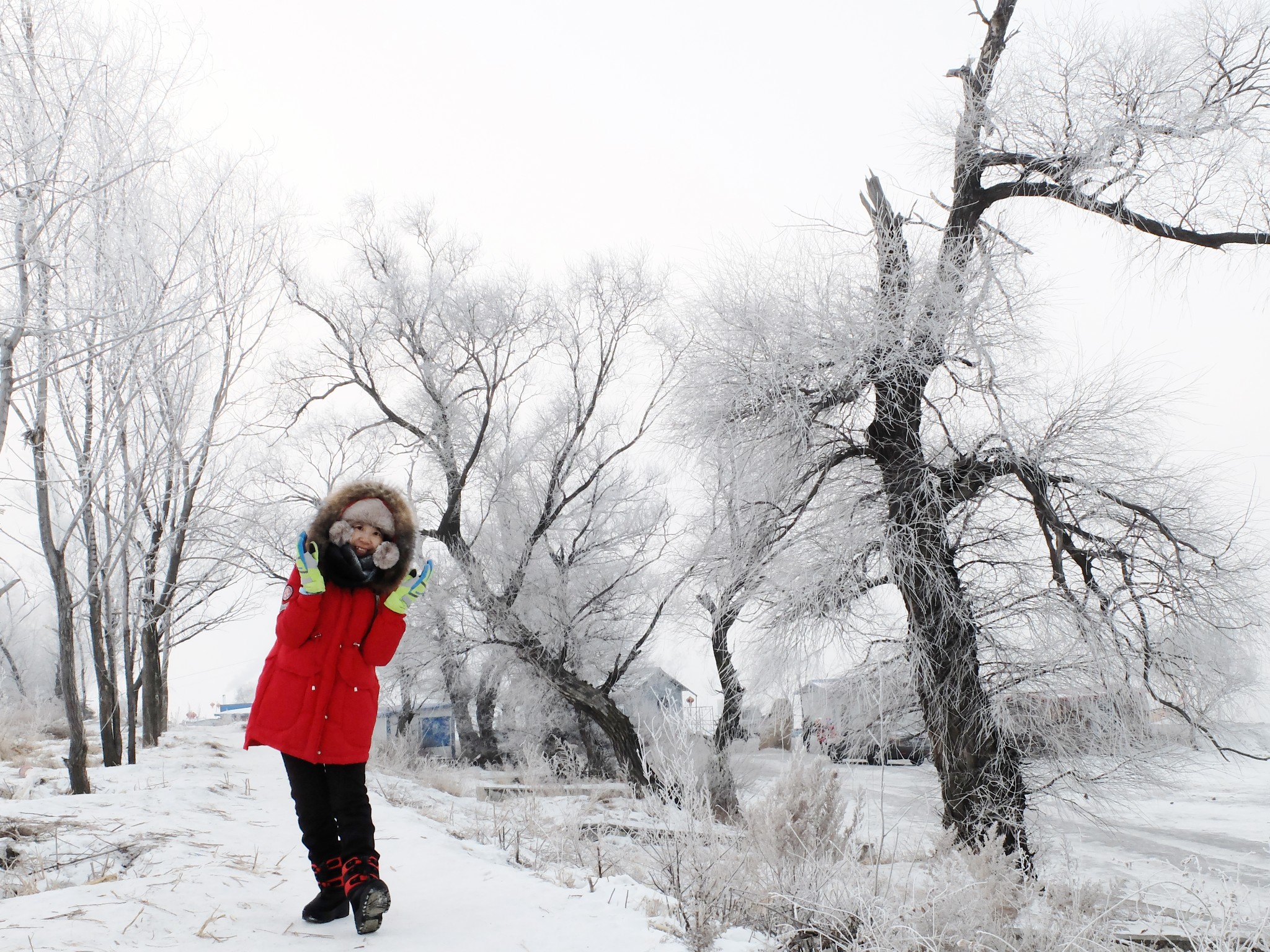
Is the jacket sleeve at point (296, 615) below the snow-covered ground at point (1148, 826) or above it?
above

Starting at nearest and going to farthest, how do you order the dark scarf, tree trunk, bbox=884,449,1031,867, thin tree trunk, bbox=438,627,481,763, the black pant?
the black pant
the dark scarf
tree trunk, bbox=884,449,1031,867
thin tree trunk, bbox=438,627,481,763

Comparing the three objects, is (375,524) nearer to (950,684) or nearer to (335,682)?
(335,682)

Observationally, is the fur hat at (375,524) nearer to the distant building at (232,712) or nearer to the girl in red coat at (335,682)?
the girl in red coat at (335,682)

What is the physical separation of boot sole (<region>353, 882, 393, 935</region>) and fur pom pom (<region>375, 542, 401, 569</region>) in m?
1.10

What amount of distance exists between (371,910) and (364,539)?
1277 millimetres

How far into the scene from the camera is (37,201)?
430cm

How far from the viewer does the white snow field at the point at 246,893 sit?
2.40 m

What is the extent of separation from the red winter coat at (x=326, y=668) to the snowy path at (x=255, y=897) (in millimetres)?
554

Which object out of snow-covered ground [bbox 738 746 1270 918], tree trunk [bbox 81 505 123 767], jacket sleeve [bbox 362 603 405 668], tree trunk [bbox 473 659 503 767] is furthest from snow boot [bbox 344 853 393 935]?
tree trunk [bbox 473 659 503 767]

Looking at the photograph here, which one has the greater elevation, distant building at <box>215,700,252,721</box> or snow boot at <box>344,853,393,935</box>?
snow boot at <box>344,853,393,935</box>

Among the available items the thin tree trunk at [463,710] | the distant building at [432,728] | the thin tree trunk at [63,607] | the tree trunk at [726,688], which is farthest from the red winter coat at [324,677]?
the distant building at [432,728]

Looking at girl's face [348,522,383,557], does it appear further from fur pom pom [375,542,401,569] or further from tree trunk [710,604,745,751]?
tree trunk [710,604,745,751]

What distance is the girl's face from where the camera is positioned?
2.98 m

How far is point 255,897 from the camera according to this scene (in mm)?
2924
